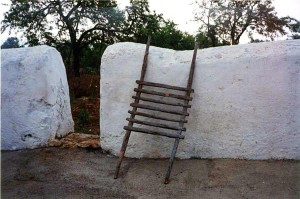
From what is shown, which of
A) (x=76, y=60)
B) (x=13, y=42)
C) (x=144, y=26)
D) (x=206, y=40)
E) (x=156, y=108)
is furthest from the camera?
(x=206, y=40)

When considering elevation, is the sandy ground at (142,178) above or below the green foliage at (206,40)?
below

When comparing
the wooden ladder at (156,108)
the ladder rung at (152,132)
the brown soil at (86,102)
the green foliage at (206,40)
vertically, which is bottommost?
the brown soil at (86,102)

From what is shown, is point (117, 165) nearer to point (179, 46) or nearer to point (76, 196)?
point (76, 196)

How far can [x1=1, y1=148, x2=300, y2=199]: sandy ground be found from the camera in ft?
10.0

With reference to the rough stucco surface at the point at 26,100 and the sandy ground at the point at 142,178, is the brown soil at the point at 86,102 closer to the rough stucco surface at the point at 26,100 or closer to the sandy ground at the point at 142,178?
the rough stucco surface at the point at 26,100

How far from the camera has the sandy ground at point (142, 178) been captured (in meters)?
3.06

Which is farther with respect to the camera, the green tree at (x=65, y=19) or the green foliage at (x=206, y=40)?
the green foliage at (x=206, y=40)

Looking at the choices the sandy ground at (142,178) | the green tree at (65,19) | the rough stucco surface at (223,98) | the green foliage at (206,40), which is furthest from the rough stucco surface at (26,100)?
the green foliage at (206,40)

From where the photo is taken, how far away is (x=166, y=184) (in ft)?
10.6

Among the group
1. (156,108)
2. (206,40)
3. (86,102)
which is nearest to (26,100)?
(156,108)

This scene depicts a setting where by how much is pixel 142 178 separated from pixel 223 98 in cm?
116

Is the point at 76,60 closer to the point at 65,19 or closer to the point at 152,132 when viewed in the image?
the point at 65,19

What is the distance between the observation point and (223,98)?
3.50 metres

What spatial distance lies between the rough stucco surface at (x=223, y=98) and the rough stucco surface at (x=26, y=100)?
701mm
